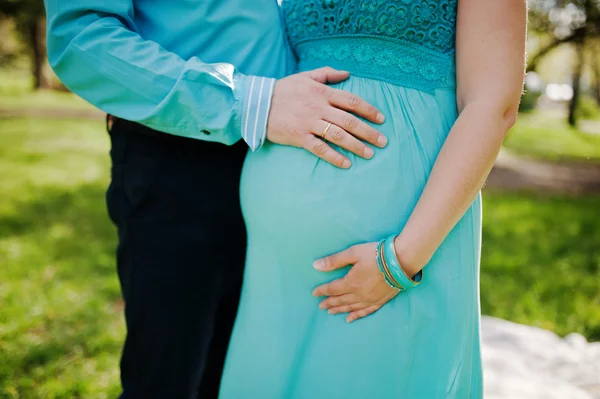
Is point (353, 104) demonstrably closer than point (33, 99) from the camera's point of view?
A: Yes

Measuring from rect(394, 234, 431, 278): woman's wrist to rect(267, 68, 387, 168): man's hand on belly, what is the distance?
0.25 m

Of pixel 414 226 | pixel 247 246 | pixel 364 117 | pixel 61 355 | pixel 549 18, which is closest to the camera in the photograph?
pixel 414 226

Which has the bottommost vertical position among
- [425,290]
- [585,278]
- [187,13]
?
[585,278]

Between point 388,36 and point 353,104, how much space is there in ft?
0.74

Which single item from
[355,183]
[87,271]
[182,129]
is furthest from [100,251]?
[355,183]

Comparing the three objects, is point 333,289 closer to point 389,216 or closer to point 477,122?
point 389,216

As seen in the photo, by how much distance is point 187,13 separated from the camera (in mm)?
1447

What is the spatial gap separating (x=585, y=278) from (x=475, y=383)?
405 centimetres

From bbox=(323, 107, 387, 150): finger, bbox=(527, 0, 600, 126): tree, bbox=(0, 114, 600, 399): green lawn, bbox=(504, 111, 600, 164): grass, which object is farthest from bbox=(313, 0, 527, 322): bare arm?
bbox=(504, 111, 600, 164): grass

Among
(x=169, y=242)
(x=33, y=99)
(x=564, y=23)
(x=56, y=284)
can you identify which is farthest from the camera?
(x=33, y=99)

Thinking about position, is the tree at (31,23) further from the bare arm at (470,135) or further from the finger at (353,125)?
the bare arm at (470,135)

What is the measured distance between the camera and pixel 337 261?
52.4 inches

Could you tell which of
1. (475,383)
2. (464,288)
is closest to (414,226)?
(464,288)

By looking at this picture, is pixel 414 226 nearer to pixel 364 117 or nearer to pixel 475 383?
pixel 364 117
